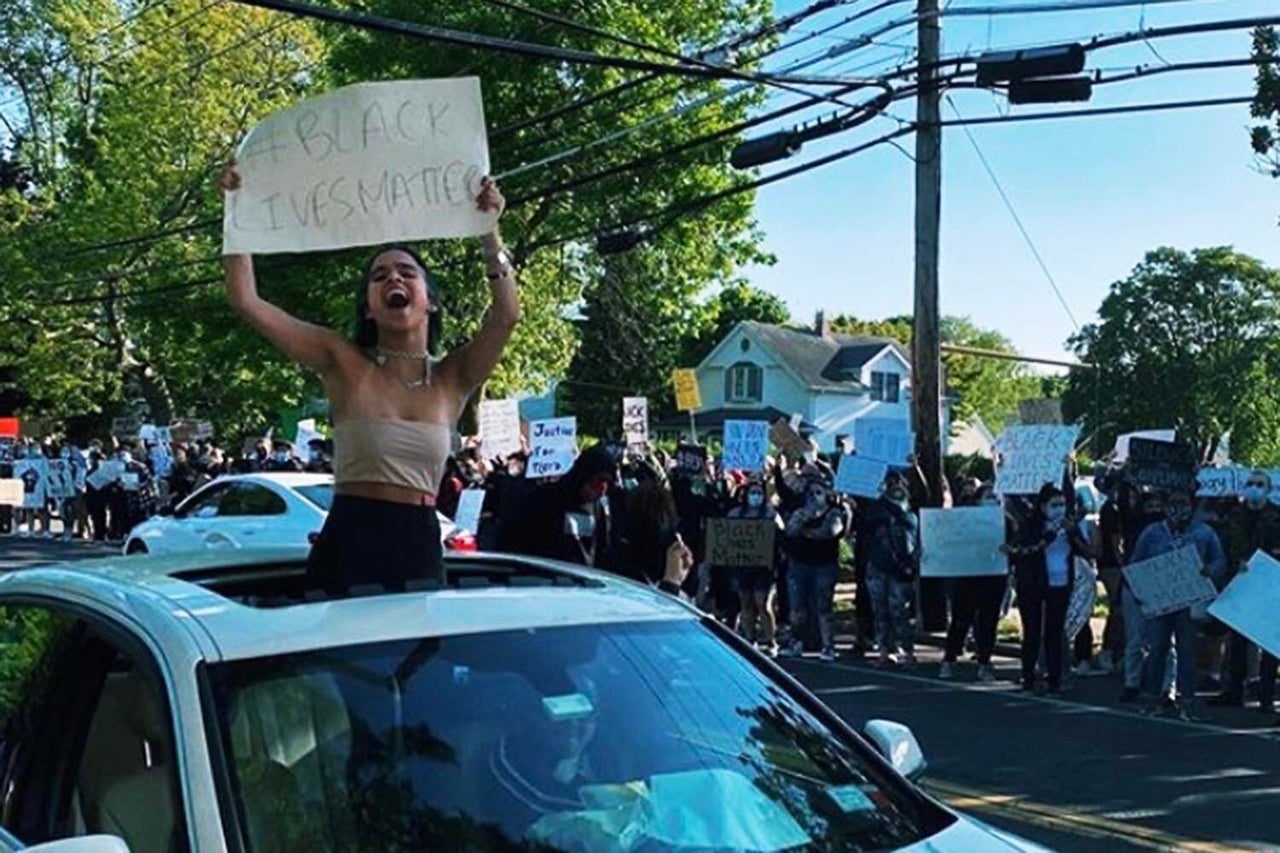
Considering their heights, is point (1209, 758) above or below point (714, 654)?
below

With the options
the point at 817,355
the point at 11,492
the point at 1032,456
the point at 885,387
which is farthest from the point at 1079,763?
the point at 885,387

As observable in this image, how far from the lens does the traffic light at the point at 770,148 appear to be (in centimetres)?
1723

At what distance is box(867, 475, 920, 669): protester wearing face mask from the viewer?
535 inches

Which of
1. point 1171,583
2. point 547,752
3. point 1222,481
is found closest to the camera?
point 547,752

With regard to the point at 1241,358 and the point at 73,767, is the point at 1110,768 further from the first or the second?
the point at 1241,358

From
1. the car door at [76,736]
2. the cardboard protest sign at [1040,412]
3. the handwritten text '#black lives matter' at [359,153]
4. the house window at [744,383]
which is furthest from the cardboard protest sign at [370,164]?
the house window at [744,383]

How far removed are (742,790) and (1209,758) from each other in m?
7.53

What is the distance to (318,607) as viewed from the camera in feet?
10.3

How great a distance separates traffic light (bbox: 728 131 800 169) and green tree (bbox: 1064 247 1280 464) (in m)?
50.6

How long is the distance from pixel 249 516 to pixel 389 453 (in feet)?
42.4

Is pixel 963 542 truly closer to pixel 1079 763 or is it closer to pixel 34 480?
pixel 1079 763

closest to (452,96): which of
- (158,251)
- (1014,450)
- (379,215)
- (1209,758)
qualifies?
(379,215)

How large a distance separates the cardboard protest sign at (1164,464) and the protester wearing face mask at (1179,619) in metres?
0.63

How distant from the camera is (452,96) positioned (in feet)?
14.9
